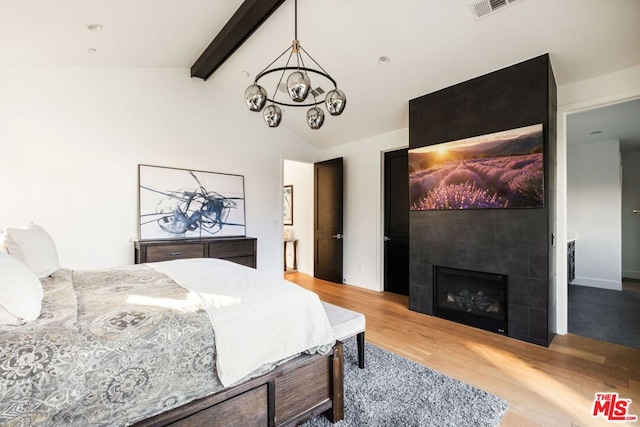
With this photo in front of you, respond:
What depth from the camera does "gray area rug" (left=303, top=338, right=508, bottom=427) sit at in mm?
1738

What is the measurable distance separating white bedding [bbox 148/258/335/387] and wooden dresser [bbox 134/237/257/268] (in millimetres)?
1865

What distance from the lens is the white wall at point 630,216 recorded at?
553 cm

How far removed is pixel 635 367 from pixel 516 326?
0.80m

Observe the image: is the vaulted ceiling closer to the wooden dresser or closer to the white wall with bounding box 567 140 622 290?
the wooden dresser

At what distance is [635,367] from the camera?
2334 mm

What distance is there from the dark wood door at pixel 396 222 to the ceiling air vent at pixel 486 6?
2190 mm

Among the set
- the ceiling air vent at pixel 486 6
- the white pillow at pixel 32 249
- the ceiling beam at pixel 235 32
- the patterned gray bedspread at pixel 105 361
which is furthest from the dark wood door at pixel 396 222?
the white pillow at pixel 32 249

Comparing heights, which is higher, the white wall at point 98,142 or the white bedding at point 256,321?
the white wall at point 98,142

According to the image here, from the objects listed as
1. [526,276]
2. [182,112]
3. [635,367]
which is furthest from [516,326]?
[182,112]

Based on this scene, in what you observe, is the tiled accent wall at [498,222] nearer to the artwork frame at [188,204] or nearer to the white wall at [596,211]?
the artwork frame at [188,204]

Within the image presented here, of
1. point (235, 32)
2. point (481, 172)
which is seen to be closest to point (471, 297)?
point (481, 172)

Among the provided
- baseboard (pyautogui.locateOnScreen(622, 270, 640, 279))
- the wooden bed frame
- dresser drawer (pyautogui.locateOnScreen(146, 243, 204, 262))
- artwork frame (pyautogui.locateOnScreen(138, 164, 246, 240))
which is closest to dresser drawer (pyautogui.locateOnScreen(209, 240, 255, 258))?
dresser drawer (pyautogui.locateOnScreen(146, 243, 204, 262))

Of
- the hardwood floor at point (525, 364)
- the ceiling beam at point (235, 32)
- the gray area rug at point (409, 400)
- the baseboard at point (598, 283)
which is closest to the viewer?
the gray area rug at point (409, 400)

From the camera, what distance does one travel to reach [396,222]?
4.69 metres
